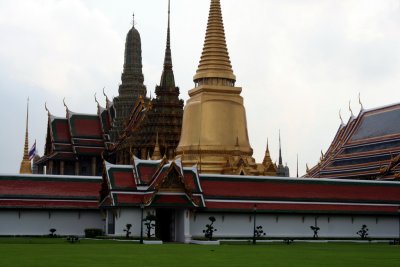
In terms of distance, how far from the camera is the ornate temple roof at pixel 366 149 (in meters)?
55.9

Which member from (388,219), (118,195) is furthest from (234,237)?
(388,219)

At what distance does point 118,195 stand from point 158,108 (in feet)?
95.0

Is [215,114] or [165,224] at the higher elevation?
[215,114]

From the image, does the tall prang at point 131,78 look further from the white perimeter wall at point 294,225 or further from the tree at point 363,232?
the tree at point 363,232

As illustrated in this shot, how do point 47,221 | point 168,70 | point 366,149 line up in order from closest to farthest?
1. point 47,221
2. point 366,149
3. point 168,70

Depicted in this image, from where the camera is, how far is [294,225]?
44000mm

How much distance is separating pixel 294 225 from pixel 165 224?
734cm

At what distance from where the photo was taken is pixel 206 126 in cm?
5788

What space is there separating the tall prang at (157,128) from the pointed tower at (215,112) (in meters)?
7.47

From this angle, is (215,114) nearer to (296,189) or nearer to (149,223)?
(296,189)

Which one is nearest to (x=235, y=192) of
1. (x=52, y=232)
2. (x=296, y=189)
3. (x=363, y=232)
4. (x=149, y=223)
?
(x=296, y=189)

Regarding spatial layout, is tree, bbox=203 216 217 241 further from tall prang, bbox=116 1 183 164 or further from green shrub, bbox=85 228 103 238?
tall prang, bbox=116 1 183 164

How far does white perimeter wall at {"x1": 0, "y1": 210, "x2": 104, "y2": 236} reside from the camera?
138 feet

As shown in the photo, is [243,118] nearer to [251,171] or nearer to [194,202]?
[251,171]
